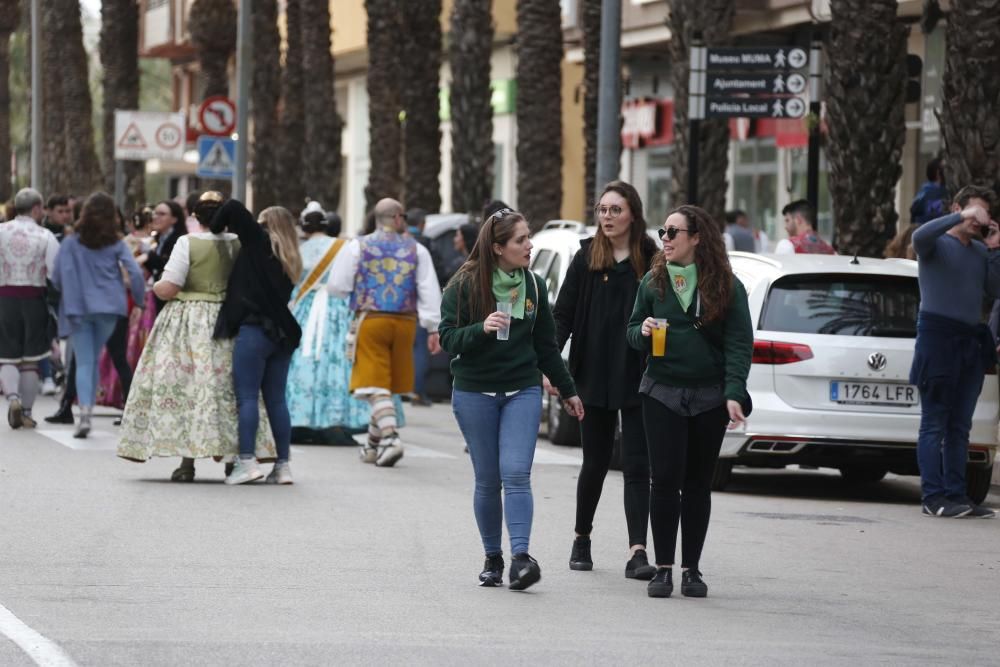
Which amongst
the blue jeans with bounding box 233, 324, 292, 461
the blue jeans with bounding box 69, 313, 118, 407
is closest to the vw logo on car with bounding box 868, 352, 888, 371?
the blue jeans with bounding box 233, 324, 292, 461

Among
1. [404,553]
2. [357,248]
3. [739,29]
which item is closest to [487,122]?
[739,29]

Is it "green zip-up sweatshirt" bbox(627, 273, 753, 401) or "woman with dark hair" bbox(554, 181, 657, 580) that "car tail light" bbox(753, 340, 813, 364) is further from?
"green zip-up sweatshirt" bbox(627, 273, 753, 401)

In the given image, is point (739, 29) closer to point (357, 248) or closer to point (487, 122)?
point (487, 122)

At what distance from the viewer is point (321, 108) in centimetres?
3544

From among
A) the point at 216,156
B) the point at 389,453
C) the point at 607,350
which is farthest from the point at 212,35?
the point at 607,350

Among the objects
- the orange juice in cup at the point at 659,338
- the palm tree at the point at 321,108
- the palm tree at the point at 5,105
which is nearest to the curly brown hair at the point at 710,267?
the orange juice in cup at the point at 659,338

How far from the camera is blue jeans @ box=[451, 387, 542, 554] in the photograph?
29.9 feet

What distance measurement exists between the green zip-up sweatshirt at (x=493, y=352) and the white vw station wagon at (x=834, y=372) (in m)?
4.07

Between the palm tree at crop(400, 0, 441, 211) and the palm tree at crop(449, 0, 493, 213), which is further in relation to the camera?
the palm tree at crop(400, 0, 441, 211)

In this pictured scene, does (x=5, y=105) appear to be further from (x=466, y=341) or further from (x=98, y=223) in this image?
(x=466, y=341)

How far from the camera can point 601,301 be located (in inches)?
386

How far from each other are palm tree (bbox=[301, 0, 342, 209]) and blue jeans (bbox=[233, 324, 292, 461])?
21865mm

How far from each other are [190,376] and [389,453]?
200cm

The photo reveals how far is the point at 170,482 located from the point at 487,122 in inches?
658
